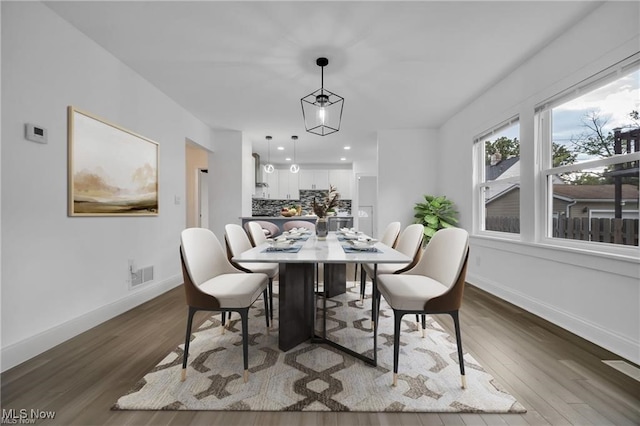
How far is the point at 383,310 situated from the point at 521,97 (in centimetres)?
281

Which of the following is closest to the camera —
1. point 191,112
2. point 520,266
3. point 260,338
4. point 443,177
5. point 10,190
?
point 10,190

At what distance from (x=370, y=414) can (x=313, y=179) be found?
7895mm

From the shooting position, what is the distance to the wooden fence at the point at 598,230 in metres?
2.10

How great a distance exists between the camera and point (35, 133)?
2.06m

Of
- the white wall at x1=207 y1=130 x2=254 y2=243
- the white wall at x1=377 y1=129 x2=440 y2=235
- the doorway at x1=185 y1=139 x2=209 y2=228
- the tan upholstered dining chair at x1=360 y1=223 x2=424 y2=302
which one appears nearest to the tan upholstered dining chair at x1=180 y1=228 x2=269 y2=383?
the tan upholstered dining chair at x1=360 y1=223 x2=424 y2=302

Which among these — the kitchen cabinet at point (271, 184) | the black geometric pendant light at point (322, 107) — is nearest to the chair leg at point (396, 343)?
the black geometric pendant light at point (322, 107)

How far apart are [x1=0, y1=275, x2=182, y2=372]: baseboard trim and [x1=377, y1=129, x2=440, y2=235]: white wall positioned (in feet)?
13.6

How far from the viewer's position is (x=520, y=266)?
3.10m

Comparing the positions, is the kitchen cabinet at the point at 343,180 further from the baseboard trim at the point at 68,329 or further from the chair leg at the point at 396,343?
the chair leg at the point at 396,343

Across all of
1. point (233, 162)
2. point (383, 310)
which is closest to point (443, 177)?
point (383, 310)

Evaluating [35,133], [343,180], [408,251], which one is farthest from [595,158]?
[343,180]

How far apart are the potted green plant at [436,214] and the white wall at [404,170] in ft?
1.60

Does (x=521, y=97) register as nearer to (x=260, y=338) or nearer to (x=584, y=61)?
(x=584, y=61)

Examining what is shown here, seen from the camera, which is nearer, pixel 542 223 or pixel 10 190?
pixel 10 190
